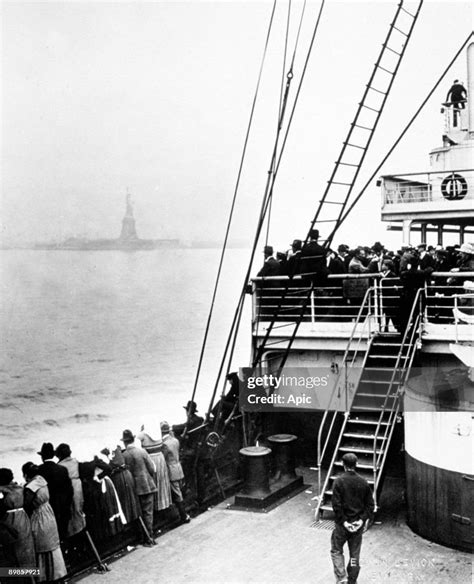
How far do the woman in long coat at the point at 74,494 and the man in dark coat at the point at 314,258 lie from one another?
5.09m

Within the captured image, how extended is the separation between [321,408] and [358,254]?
3070 mm

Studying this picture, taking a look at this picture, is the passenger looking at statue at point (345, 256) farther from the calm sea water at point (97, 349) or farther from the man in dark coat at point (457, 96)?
the calm sea water at point (97, 349)

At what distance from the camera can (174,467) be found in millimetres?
9797

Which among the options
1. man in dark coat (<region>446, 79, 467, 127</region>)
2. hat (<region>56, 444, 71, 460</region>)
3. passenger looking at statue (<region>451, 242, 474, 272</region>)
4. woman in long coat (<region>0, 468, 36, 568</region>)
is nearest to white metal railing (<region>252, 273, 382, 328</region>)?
passenger looking at statue (<region>451, 242, 474, 272</region>)

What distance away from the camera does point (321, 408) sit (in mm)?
12906

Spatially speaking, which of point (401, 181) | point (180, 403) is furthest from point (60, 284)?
point (401, 181)

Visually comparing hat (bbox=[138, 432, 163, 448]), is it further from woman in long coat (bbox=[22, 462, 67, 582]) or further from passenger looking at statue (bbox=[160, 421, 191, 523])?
woman in long coat (bbox=[22, 462, 67, 582])

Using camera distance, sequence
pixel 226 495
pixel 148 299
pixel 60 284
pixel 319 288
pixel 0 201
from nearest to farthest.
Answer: pixel 226 495 < pixel 319 288 < pixel 0 201 < pixel 148 299 < pixel 60 284

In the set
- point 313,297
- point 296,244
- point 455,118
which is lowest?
point 313,297

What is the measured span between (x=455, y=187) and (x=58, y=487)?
1140 cm

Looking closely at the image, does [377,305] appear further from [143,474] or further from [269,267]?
[143,474]

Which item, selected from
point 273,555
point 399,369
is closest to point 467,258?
point 399,369

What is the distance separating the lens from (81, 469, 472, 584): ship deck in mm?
8039

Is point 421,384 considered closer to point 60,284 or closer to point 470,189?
point 470,189
